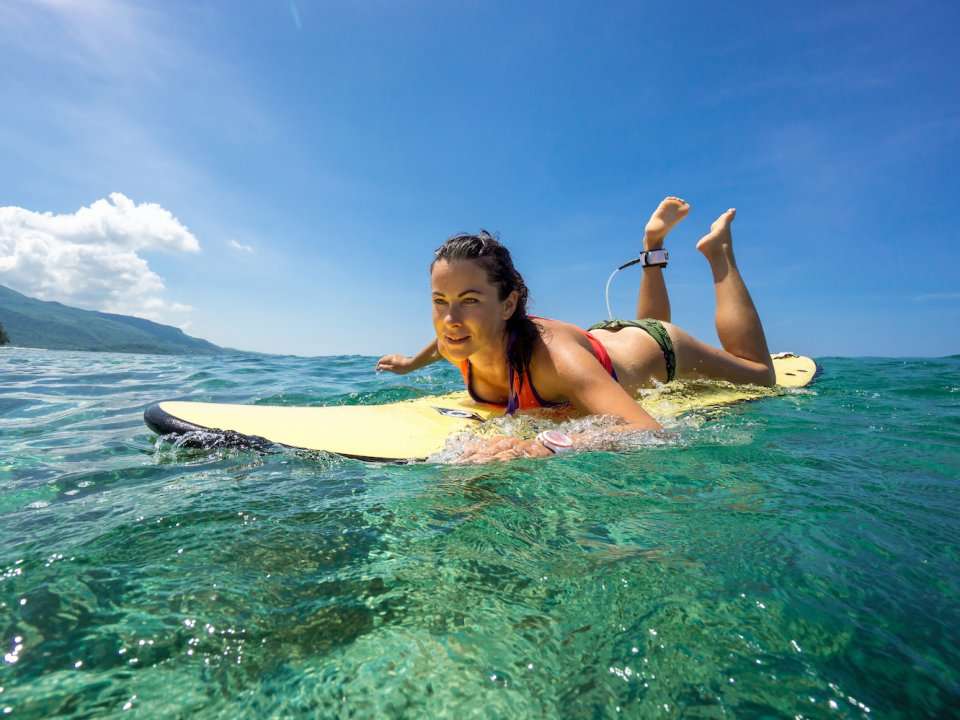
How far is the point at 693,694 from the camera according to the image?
915 mm

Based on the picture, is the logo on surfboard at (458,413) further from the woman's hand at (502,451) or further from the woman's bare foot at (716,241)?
the woman's bare foot at (716,241)

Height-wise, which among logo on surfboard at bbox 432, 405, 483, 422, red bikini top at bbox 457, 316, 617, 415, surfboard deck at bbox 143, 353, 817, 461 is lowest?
surfboard deck at bbox 143, 353, 817, 461

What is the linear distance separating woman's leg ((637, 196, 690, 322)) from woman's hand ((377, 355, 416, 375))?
2.63 m

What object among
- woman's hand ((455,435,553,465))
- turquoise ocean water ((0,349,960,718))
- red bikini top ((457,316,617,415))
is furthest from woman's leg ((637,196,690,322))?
woman's hand ((455,435,553,465))

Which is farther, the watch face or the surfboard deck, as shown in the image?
the surfboard deck

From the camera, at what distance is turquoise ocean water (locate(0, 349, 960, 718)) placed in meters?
0.93

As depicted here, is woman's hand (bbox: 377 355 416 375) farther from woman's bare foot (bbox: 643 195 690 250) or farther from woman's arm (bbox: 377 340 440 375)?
woman's bare foot (bbox: 643 195 690 250)

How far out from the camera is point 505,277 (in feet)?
11.2

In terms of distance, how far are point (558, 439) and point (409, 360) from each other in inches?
121

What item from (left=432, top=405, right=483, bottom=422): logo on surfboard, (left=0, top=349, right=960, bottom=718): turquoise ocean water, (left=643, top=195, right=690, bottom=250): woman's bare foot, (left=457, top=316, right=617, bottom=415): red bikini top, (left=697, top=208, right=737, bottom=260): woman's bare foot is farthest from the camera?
(left=643, top=195, right=690, bottom=250): woman's bare foot

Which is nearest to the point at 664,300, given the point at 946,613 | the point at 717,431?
the point at 717,431

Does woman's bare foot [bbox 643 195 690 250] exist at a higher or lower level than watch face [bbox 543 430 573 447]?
higher

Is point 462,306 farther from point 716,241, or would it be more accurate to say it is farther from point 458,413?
point 716,241

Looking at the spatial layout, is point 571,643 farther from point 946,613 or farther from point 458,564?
point 946,613
